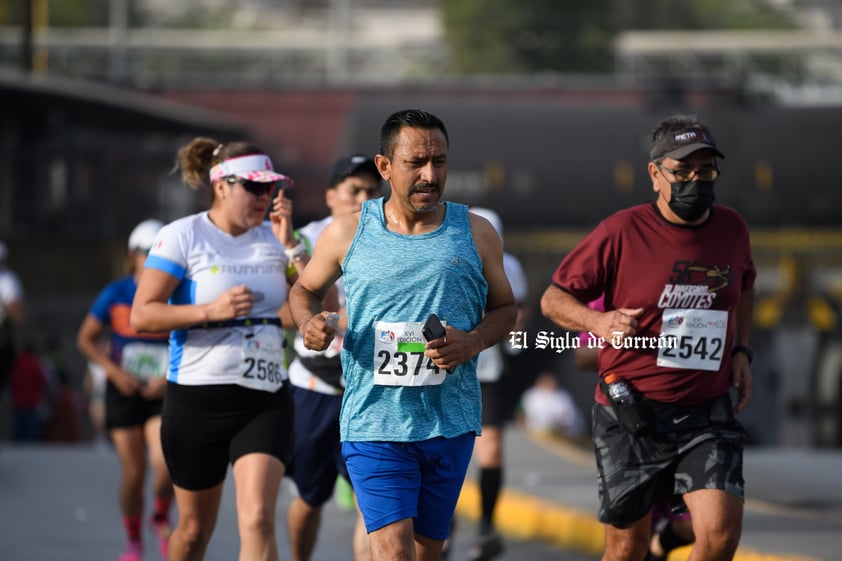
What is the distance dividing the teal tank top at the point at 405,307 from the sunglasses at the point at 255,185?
4.38ft

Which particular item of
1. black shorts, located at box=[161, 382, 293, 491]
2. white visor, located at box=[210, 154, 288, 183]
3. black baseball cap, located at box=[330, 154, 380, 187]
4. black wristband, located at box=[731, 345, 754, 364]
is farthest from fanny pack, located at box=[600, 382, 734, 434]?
black baseball cap, located at box=[330, 154, 380, 187]

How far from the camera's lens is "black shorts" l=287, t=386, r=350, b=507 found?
7.42m

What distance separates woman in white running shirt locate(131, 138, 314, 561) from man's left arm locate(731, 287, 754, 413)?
1.81 meters

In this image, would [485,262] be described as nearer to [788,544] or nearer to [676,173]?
[676,173]

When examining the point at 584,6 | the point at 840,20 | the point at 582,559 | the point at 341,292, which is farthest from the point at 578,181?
the point at 840,20

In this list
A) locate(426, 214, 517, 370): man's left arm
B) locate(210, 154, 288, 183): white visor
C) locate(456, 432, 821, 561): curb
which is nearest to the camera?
locate(426, 214, 517, 370): man's left arm

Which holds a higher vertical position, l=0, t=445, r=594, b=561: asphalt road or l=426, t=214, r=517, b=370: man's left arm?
l=426, t=214, r=517, b=370: man's left arm

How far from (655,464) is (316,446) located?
79.5 inches

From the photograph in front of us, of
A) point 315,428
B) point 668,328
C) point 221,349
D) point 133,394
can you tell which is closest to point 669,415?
point 668,328

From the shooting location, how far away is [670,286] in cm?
591

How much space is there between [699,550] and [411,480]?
3.82 feet

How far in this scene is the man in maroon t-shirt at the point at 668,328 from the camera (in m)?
5.90

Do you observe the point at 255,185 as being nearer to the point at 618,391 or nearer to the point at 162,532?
the point at 618,391

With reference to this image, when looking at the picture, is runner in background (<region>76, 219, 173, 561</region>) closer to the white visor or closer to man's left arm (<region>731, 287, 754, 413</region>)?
the white visor
